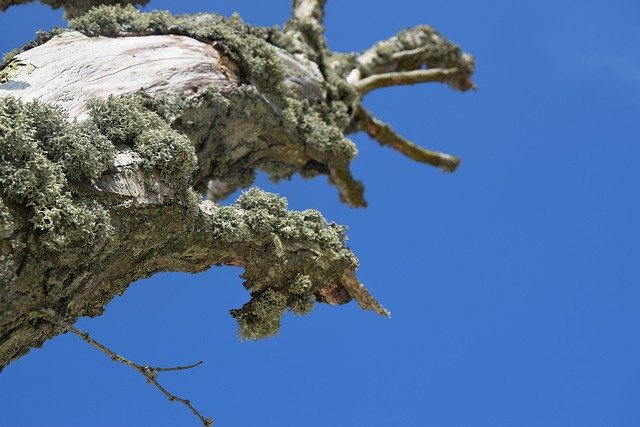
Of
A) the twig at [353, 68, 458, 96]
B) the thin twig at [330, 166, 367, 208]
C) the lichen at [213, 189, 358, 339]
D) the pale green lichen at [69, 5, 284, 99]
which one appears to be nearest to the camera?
the lichen at [213, 189, 358, 339]

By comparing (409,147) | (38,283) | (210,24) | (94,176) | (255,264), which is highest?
(409,147)

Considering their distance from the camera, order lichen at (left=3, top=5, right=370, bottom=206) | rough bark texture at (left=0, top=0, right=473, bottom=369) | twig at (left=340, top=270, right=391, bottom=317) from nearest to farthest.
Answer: rough bark texture at (left=0, top=0, right=473, bottom=369) → lichen at (left=3, top=5, right=370, bottom=206) → twig at (left=340, top=270, right=391, bottom=317)

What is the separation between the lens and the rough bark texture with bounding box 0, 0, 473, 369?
14.2 ft

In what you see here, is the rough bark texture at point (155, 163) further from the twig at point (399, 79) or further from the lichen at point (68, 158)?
the twig at point (399, 79)

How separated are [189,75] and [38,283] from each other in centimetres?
290

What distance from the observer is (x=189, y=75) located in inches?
261

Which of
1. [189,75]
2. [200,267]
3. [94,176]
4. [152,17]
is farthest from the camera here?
[152,17]

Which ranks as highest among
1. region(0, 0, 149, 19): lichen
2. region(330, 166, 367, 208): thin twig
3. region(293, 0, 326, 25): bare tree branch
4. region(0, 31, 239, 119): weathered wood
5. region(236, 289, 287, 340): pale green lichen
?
region(293, 0, 326, 25): bare tree branch

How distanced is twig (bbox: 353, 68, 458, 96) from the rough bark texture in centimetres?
185

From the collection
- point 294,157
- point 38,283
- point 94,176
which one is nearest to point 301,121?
point 294,157

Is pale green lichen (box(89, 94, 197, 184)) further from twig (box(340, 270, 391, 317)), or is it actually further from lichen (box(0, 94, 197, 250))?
twig (box(340, 270, 391, 317))

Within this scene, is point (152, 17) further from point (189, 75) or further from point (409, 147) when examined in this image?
point (409, 147)

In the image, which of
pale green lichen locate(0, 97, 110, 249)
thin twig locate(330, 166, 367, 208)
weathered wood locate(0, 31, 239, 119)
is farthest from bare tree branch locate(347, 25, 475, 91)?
pale green lichen locate(0, 97, 110, 249)

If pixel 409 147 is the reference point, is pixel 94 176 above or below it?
below
